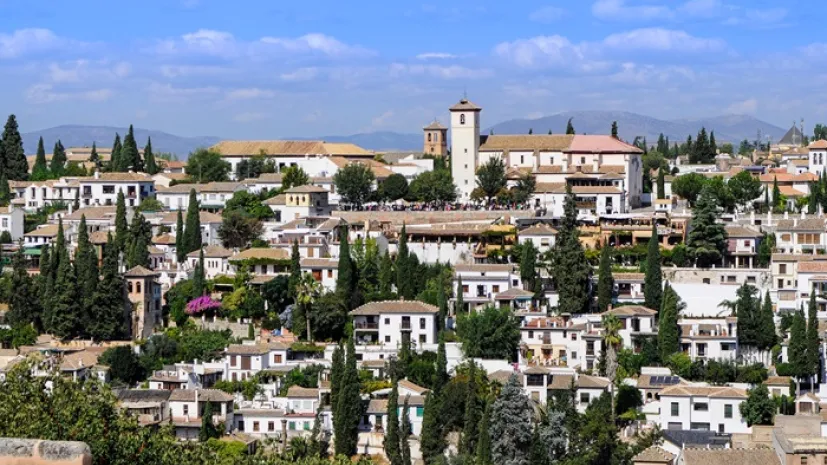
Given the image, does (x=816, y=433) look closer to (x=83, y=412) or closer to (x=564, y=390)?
(x=564, y=390)

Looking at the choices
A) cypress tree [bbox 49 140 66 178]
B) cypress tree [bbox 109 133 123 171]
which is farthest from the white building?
cypress tree [bbox 49 140 66 178]

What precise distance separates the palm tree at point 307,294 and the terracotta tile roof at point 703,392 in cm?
1065

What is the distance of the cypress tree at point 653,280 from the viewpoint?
42.9 meters

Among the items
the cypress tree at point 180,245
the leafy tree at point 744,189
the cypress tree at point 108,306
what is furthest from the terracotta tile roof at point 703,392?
the cypress tree at point 180,245

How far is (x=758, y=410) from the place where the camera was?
3731cm

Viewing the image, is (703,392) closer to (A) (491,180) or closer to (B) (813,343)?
(B) (813,343)

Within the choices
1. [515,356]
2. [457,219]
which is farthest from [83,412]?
[457,219]

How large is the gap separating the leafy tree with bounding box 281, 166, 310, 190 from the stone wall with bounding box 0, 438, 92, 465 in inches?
1787

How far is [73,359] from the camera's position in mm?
40688

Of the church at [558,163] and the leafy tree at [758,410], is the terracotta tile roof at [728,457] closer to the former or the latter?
the leafy tree at [758,410]

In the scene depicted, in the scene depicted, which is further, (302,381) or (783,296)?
(783,296)

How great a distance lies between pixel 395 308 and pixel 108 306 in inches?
332

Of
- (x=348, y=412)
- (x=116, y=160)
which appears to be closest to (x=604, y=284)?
(x=348, y=412)

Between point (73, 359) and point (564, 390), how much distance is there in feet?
43.4
